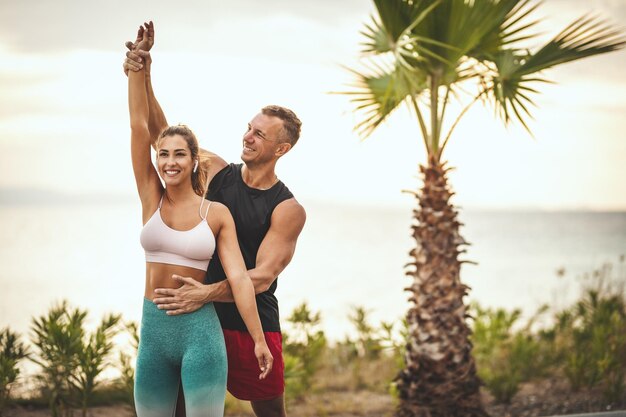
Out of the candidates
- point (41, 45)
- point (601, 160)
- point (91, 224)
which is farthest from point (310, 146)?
point (91, 224)

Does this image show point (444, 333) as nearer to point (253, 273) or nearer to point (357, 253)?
point (253, 273)

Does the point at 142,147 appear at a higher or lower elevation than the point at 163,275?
higher

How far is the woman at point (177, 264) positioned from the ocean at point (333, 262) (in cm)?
334

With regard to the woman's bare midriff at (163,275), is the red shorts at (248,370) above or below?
below

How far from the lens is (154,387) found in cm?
328

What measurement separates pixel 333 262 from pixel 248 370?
82.4ft

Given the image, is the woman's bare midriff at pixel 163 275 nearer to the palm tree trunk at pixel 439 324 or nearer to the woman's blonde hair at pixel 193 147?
the woman's blonde hair at pixel 193 147

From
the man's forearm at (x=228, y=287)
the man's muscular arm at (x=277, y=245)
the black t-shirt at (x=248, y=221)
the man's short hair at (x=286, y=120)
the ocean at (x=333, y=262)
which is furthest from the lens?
the ocean at (x=333, y=262)

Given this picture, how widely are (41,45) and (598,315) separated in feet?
68.7

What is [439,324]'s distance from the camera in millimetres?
6207

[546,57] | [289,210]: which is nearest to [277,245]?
[289,210]

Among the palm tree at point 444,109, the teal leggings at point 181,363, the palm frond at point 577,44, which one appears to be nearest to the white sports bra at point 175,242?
the teal leggings at point 181,363

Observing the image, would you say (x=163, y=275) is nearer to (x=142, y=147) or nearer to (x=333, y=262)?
(x=142, y=147)

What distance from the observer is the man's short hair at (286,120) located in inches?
155
